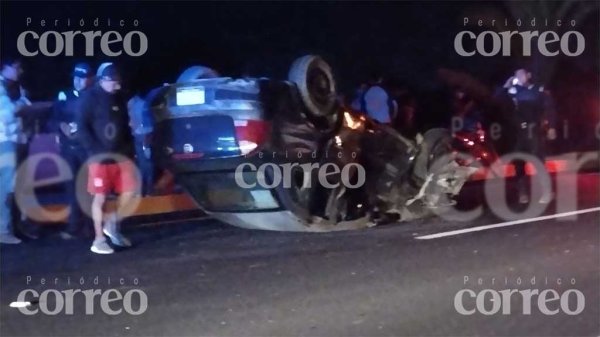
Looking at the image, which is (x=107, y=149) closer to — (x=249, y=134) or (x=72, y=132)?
(x=72, y=132)

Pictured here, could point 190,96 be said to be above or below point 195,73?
below

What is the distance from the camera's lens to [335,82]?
5.70 meters

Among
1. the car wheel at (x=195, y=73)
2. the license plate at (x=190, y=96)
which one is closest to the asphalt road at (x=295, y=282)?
the license plate at (x=190, y=96)

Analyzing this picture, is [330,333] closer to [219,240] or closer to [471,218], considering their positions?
[219,240]

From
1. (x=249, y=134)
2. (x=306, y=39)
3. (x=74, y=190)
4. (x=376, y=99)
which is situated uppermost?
(x=306, y=39)

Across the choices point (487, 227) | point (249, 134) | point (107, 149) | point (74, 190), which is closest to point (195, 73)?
point (249, 134)

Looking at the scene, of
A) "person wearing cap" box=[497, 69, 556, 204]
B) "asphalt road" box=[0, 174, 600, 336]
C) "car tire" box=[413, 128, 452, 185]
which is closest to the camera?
"asphalt road" box=[0, 174, 600, 336]

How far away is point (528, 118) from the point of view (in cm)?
624

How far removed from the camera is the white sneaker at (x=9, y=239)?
5578mm

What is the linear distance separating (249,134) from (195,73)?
44 centimetres

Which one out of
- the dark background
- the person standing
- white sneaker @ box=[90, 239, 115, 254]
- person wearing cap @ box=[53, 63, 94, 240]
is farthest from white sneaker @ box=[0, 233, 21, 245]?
the person standing

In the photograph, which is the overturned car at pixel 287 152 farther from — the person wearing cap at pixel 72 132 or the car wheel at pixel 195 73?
the person wearing cap at pixel 72 132

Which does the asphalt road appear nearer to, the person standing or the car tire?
the car tire

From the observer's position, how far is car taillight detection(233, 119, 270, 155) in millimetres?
5547
